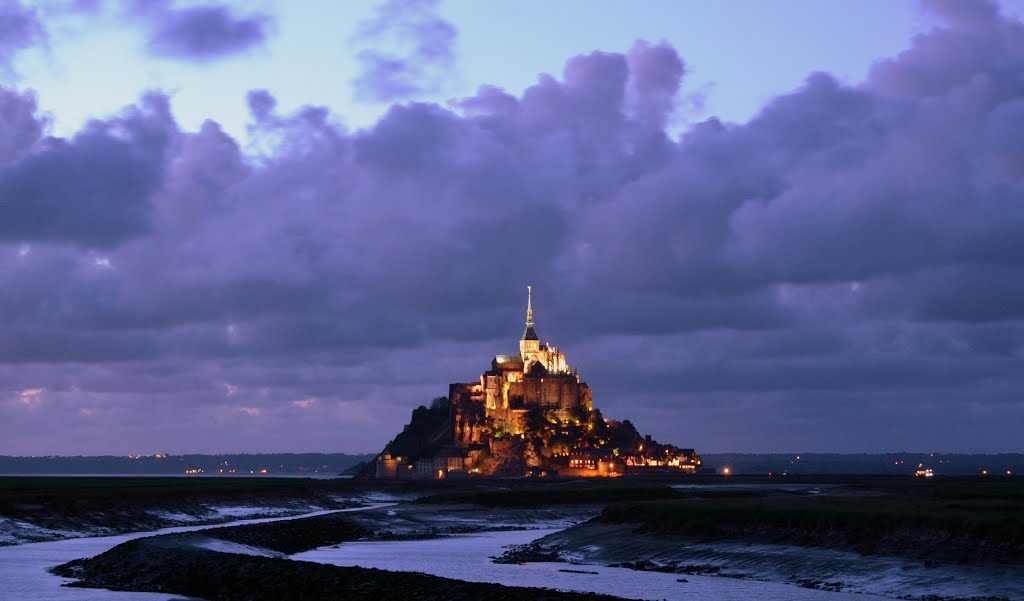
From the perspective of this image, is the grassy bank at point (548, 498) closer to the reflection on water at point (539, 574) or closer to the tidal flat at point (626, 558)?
the tidal flat at point (626, 558)

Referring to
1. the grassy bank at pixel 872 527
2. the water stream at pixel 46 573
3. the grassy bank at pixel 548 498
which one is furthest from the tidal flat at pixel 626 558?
the grassy bank at pixel 548 498

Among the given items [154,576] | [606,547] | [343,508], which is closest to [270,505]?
[343,508]

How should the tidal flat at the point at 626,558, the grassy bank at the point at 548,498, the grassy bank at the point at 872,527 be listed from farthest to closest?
the grassy bank at the point at 548,498 → the grassy bank at the point at 872,527 → the tidal flat at the point at 626,558

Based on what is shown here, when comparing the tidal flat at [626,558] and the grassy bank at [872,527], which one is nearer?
the tidal flat at [626,558]

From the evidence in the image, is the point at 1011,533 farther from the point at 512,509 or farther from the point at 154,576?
the point at 512,509

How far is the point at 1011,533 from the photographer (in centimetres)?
4550

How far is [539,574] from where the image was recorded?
54438mm

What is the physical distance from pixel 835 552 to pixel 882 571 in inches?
209

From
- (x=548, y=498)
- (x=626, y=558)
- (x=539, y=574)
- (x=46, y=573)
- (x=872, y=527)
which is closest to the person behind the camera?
(x=46, y=573)

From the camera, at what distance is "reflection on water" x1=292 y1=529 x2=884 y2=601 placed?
4528 cm

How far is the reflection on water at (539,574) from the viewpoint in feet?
149

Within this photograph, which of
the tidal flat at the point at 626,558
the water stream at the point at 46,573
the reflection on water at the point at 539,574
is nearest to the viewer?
the tidal flat at the point at 626,558

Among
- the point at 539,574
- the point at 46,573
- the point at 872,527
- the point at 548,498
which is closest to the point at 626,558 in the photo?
the point at 539,574

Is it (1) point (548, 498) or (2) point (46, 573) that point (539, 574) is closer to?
(2) point (46, 573)
